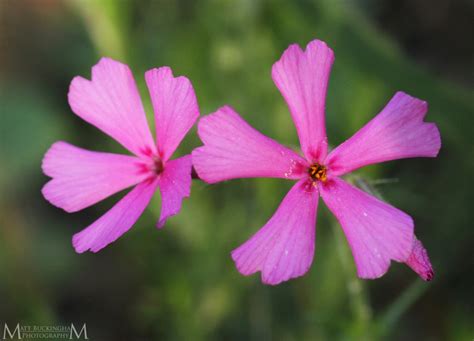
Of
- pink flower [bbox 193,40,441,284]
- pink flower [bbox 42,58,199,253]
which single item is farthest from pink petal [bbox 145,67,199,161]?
pink flower [bbox 193,40,441,284]

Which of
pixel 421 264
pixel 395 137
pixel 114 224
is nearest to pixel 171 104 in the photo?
pixel 114 224

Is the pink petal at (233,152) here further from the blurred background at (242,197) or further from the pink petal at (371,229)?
the blurred background at (242,197)

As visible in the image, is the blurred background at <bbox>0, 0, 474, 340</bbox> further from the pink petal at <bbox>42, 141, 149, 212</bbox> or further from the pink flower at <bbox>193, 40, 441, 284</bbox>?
the pink flower at <bbox>193, 40, 441, 284</bbox>

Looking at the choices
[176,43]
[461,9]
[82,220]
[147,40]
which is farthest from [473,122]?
[82,220]

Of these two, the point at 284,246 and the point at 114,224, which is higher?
the point at 114,224

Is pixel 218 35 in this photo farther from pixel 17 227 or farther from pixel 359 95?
pixel 17 227

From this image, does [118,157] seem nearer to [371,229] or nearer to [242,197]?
[371,229]

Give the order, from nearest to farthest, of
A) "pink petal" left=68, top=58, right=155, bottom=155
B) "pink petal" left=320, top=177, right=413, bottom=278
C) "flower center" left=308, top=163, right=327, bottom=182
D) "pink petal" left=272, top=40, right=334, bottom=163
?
"pink petal" left=320, top=177, right=413, bottom=278 → "pink petal" left=272, top=40, right=334, bottom=163 → "flower center" left=308, top=163, right=327, bottom=182 → "pink petal" left=68, top=58, right=155, bottom=155
